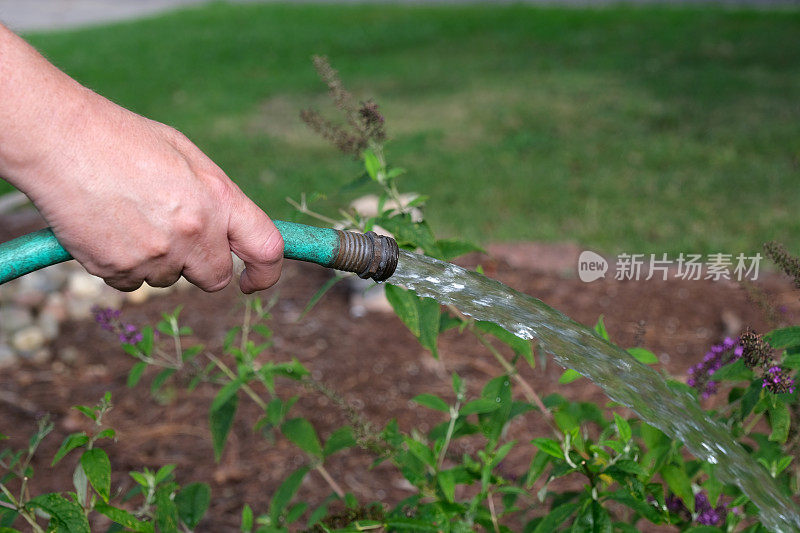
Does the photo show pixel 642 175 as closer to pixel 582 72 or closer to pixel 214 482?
pixel 582 72

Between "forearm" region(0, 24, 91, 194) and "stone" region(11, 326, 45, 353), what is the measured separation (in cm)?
295

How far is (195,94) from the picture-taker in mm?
9312

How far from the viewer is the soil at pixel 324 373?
124 inches

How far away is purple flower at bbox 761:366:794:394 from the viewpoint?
1.54 metres

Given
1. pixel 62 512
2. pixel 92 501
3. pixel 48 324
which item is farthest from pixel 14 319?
pixel 62 512

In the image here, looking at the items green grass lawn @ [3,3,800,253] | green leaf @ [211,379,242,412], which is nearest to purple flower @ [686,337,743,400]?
green leaf @ [211,379,242,412]

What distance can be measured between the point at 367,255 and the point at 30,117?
1.90 ft

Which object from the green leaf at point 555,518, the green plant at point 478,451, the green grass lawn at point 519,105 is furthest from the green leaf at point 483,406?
the green grass lawn at point 519,105

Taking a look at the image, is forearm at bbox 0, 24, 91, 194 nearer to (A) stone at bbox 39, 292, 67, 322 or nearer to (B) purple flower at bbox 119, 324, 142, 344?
(B) purple flower at bbox 119, 324, 142, 344

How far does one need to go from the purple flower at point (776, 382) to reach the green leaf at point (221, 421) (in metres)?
1.21

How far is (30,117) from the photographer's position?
1.24 meters

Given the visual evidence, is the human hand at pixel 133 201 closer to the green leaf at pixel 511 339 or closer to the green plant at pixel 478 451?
the green plant at pixel 478 451

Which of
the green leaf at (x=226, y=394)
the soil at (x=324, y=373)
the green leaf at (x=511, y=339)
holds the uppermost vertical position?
the green leaf at (x=511, y=339)

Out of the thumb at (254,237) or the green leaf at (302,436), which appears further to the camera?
the green leaf at (302,436)
